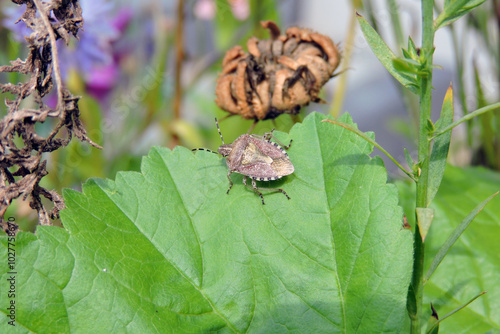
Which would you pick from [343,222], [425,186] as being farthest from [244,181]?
[425,186]

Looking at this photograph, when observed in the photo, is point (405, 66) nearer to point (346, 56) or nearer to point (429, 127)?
point (429, 127)

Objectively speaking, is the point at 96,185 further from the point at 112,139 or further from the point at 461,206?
the point at 112,139

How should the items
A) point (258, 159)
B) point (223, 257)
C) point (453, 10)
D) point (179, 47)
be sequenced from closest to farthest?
1. point (453, 10)
2. point (223, 257)
3. point (258, 159)
4. point (179, 47)

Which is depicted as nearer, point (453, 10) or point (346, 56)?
point (453, 10)

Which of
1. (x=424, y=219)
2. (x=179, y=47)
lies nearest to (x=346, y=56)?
(x=179, y=47)

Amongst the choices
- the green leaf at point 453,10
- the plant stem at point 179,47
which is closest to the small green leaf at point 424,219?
the green leaf at point 453,10

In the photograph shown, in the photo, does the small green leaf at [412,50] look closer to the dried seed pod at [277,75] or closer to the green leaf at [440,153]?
the green leaf at [440,153]
